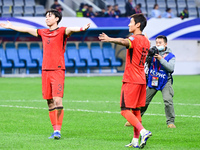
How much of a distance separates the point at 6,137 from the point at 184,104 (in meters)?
6.87

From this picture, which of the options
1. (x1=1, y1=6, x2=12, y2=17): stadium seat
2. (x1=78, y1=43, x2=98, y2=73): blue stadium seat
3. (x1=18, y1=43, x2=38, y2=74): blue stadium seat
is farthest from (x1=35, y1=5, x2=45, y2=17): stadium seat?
(x1=78, y1=43, x2=98, y2=73): blue stadium seat

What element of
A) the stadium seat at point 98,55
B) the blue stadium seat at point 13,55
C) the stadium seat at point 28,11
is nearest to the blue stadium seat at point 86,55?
the stadium seat at point 98,55

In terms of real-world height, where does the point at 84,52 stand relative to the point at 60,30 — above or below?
below

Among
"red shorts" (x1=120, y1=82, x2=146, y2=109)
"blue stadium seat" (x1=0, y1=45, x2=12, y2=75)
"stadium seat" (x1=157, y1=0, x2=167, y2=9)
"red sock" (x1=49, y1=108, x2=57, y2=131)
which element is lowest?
"blue stadium seat" (x1=0, y1=45, x2=12, y2=75)

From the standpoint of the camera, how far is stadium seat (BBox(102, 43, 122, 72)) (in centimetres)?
2958

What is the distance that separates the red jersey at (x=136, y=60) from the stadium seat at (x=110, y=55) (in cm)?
2239

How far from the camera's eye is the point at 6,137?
7.82 m

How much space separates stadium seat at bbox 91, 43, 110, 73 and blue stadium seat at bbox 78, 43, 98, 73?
0.25 metres

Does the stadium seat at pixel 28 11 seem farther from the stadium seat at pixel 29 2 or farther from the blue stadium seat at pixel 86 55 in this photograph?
the blue stadium seat at pixel 86 55

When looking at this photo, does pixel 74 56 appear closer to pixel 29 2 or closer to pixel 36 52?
pixel 36 52

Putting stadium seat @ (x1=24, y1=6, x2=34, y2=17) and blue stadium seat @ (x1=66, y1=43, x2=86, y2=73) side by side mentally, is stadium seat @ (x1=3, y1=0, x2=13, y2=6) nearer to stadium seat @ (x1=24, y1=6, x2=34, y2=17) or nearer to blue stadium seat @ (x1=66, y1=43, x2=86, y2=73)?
stadium seat @ (x1=24, y1=6, x2=34, y2=17)

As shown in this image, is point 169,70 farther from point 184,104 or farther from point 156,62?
point 184,104

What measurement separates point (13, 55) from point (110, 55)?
19.8 ft

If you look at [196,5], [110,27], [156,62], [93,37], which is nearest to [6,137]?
[156,62]
